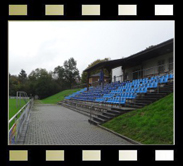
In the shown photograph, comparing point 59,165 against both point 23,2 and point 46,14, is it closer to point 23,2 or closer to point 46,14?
point 46,14

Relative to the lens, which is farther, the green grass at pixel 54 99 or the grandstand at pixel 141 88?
the green grass at pixel 54 99

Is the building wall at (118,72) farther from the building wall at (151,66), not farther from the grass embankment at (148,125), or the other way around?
the grass embankment at (148,125)

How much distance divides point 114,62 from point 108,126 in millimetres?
10612

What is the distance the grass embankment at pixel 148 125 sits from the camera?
5.49m

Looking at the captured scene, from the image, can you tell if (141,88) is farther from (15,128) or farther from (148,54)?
(15,128)

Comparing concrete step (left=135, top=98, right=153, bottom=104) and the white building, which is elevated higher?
the white building

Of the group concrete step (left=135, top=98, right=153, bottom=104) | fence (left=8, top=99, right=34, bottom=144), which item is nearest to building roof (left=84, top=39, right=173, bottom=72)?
concrete step (left=135, top=98, right=153, bottom=104)

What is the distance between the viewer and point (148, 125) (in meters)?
6.45

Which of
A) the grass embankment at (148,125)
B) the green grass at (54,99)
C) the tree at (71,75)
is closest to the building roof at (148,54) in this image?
the grass embankment at (148,125)

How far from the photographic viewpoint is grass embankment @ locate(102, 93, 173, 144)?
549 centimetres

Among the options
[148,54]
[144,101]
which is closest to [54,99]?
[148,54]

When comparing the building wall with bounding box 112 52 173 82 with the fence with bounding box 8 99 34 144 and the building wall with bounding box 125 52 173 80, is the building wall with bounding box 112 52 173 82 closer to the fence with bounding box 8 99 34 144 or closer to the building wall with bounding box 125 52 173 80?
the building wall with bounding box 125 52 173 80
